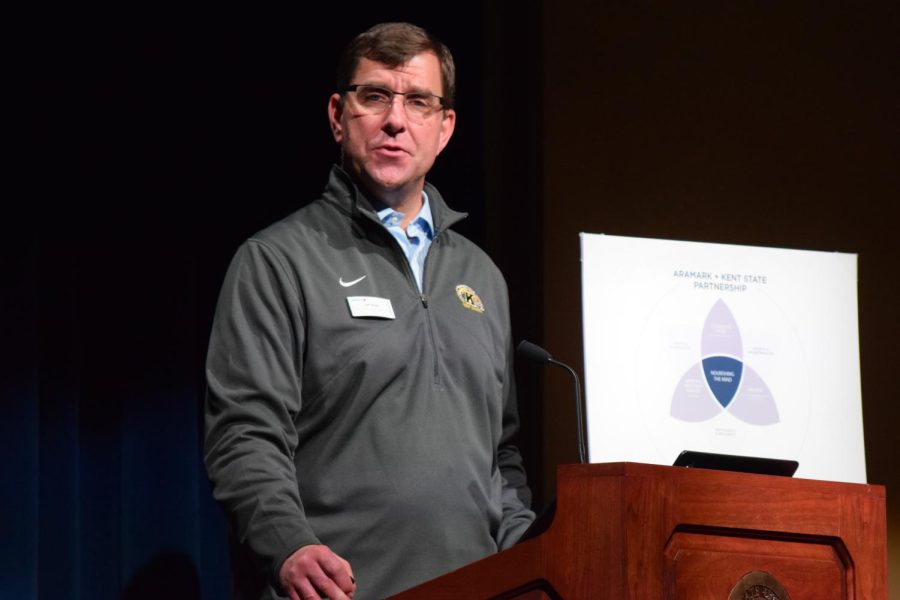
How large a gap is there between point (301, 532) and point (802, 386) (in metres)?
1.65

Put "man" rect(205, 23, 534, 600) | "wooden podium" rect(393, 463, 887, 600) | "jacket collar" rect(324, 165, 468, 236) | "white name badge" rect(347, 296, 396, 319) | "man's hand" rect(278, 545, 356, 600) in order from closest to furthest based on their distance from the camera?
"wooden podium" rect(393, 463, 887, 600) < "man's hand" rect(278, 545, 356, 600) < "man" rect(205, 23, 534, 600) < "white name badge" rect(347, 296, 396, 319) < "jacket collar" rect(324, 165, 468, 236)

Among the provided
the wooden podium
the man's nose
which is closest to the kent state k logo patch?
the man's nose

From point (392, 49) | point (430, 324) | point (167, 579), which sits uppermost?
point (392, 49)

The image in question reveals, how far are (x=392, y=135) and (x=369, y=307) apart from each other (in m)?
0.38

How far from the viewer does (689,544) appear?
1537 millimetres

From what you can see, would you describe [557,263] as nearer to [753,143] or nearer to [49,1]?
[753,143]

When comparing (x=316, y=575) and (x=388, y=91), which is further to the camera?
(x=388, y=91)

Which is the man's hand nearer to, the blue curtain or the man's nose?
the man's nose

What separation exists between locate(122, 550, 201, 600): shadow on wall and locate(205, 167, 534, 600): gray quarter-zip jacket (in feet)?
3.32

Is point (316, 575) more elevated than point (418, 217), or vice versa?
point (418, 217)

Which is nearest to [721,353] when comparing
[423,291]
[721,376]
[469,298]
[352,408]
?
[721,376]

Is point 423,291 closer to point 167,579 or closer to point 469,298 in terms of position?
point 469,298

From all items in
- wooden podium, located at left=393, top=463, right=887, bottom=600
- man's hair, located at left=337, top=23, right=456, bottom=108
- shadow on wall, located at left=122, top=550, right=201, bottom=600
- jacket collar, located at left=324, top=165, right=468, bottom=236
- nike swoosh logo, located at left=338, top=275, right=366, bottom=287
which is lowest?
shadow on wall, located at left=122, top=550, right=201, bottom=600

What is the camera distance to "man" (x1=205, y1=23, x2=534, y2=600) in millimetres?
1910
